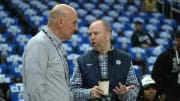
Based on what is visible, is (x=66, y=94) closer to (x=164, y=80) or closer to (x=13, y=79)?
(x=164, y=80)

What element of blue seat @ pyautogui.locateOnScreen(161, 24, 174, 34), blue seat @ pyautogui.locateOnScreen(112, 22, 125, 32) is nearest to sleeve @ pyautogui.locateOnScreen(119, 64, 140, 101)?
blue seat @ pyautogui.locateOnScreen(112, 22, 125, 32)

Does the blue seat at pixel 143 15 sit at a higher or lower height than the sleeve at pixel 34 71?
higher

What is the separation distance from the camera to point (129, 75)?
354 centimetres

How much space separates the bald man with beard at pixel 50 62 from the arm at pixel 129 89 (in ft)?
1.59

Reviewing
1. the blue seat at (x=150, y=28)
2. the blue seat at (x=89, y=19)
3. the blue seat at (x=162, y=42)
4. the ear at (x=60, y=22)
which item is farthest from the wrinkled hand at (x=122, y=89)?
the blue seat at (x=150, y=28)

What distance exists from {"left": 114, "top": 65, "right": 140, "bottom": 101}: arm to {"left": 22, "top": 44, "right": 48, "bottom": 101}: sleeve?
2.46 feet

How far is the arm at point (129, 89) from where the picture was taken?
333cm

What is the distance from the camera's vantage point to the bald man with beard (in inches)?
110

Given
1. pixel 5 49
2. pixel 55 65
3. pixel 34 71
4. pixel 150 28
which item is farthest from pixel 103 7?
pixel 34 71

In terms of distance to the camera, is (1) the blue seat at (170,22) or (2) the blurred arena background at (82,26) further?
(1) the blue seat at (170,22)

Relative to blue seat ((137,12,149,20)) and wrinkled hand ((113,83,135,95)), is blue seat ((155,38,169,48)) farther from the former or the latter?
wrinkled hand ((113,83,135,95))

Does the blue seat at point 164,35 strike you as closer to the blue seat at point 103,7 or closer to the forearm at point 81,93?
→ the blue seat at point 103,7

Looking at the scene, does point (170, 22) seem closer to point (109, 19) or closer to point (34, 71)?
point (109, 19)

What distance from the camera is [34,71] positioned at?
2.79 meters
